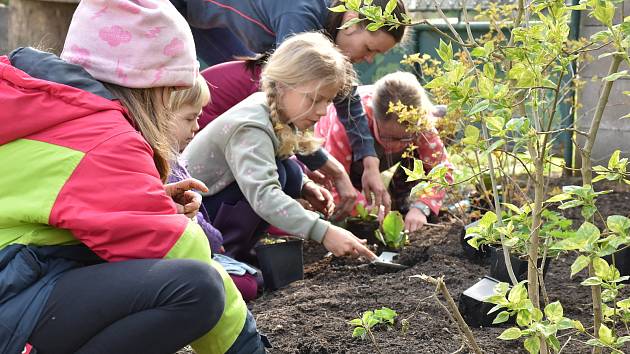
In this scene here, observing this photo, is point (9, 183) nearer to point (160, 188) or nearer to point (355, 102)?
point (160, 188)

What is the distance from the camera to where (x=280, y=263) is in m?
3.55

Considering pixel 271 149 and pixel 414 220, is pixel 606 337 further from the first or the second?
pixel 414 220

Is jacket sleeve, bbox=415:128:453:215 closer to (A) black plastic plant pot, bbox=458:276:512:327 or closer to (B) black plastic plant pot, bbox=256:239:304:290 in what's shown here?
(B) black plastic plant pot, bbox=256:239:304:290

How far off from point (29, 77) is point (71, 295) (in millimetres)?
492

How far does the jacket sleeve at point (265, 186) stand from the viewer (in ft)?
11.3

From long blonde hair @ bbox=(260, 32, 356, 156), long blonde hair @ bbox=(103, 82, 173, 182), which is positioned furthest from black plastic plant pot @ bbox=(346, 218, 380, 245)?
long blonde hair @ bbox=(103, 82, 173, 182)

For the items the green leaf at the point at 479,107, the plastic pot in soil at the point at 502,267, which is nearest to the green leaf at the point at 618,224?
the green leaf at the point at 479,107

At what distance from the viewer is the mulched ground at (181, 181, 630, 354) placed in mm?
2568

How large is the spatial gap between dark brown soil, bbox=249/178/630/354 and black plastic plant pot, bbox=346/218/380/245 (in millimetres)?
294

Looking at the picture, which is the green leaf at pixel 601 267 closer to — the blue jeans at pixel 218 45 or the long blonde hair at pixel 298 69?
the long blonde hair at pixel 298 69

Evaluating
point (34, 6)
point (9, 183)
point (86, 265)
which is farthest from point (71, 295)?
point (34, 6)

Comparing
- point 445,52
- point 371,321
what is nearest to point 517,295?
point 445,52

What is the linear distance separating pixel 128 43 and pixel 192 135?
114cm

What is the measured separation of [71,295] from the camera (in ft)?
6.50
